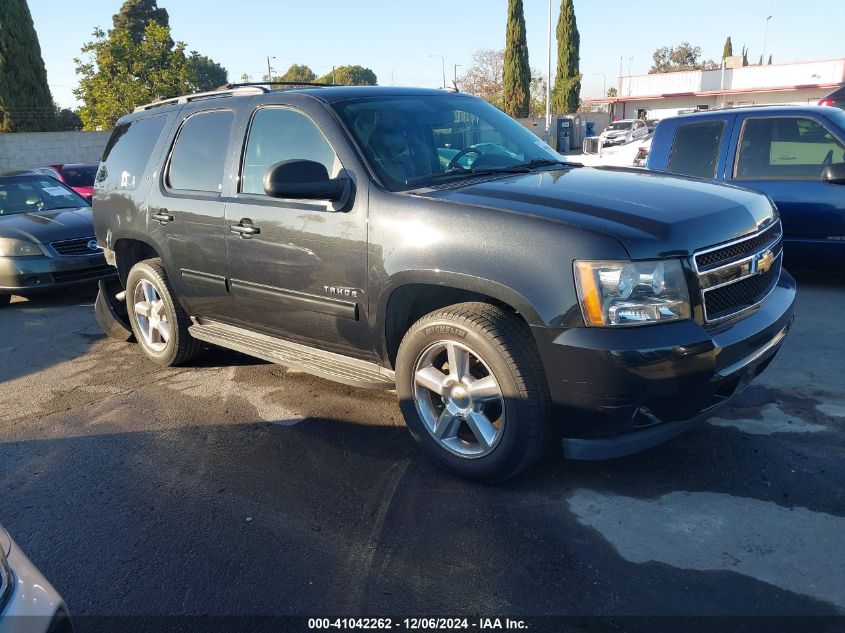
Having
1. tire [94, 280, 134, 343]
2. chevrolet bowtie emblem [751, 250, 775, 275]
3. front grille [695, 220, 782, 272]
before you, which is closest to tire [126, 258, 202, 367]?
tire [94, 280, 134, 343]

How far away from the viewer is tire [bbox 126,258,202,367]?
512 cm

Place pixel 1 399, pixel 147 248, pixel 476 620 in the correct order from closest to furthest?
pixel 476 620 < pixel 1 399 < pixel 147 248

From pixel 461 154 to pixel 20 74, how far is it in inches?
1033

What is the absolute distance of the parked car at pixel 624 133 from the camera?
3056 cm

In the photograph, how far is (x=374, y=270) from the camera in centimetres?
356

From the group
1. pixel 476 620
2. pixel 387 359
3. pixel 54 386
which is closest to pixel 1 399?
pixel 54 386

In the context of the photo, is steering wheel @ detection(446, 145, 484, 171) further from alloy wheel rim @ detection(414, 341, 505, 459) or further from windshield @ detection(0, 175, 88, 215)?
windshield @ detection(0, 175, 88, 215)

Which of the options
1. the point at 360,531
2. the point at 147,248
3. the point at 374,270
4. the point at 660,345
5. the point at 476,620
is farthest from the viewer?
the point at 147,248

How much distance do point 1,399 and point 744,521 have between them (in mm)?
4855

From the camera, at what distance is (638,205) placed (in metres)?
3.17

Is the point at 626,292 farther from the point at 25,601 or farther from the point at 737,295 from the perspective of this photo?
the point at 25,601

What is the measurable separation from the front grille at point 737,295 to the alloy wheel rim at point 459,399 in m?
1.00

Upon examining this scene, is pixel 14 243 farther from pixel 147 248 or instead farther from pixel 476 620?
pixel 476 620

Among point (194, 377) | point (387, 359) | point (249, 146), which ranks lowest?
point (194, 377)
